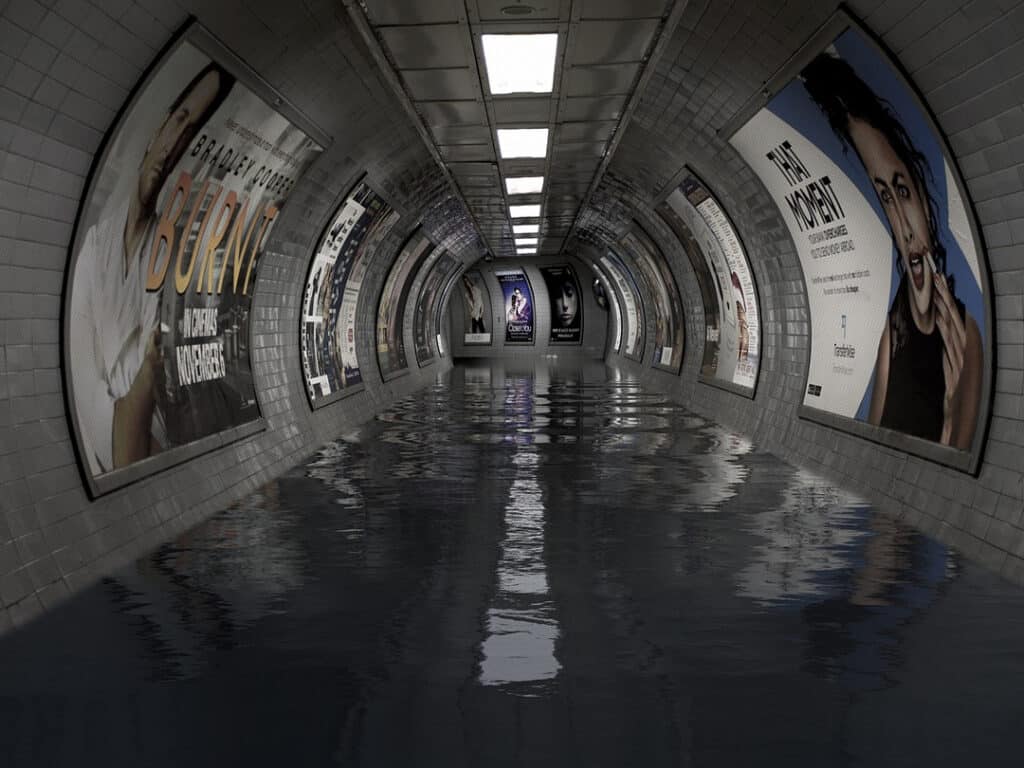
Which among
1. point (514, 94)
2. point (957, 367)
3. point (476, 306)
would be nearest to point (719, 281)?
point (514, 94)

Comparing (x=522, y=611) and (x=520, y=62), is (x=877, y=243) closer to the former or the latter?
(x=520, y=62)

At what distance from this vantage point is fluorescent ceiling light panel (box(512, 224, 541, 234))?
25.7 m

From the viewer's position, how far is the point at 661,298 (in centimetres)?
2592

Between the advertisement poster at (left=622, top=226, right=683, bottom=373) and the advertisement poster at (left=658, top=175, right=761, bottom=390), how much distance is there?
308 centimetres

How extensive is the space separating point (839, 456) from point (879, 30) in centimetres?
444

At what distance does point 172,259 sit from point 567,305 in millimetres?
40004

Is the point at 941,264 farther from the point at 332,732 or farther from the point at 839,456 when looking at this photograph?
the point at 332,732

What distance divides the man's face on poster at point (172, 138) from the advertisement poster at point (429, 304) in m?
19.8

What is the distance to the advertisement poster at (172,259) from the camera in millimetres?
6863

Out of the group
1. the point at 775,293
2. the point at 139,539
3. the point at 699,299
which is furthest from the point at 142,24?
the point at 699,299

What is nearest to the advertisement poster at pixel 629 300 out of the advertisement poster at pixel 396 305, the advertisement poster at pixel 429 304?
the advertisement poster at pixel 429 304

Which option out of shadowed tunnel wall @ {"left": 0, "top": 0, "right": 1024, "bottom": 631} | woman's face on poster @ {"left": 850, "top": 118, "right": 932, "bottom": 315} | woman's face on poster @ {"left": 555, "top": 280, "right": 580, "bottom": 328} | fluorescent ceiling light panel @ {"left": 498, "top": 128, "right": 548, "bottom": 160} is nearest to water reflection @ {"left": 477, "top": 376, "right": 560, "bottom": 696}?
shadowed tunnel wall @ {"left": 0, "top": 0, "right": 1024, "bottom": 631}

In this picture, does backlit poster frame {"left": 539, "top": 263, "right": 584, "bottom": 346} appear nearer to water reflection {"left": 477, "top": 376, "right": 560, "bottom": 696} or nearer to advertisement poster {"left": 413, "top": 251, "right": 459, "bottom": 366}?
advertisement poster {"left": 413, "top": 251, "right": 459, "bottom": 366}

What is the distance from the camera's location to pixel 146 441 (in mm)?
8023
